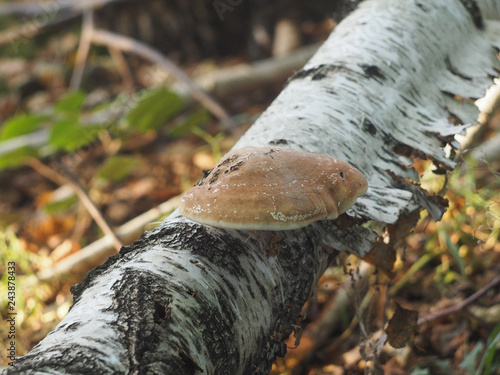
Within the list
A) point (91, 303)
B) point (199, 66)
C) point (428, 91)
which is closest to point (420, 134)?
point (428, 91)

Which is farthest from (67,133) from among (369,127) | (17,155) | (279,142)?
(369,127)

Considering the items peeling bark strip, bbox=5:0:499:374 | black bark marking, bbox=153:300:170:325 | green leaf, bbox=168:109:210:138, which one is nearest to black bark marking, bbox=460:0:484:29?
peeling bark strip, bbox=5:0:499:374

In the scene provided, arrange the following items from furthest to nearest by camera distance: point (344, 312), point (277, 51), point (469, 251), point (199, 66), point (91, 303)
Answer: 1. point (199, 66)
2. point (277, 51)
3. point (469, 251)
4. point (344, 312)
5. point (91, 303)

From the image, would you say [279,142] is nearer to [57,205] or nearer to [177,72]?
[57,205]

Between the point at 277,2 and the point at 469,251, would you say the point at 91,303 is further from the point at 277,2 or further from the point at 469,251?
the point at 277,2

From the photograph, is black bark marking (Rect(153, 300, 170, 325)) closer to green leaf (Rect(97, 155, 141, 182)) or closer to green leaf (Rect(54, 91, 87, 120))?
green leaf (Rect(97, 155, 141, 182))

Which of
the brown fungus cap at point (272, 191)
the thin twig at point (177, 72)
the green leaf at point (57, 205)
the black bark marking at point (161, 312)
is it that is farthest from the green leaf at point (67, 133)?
the black bark marking at point (161, 312)

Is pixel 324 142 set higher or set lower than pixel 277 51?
higher
